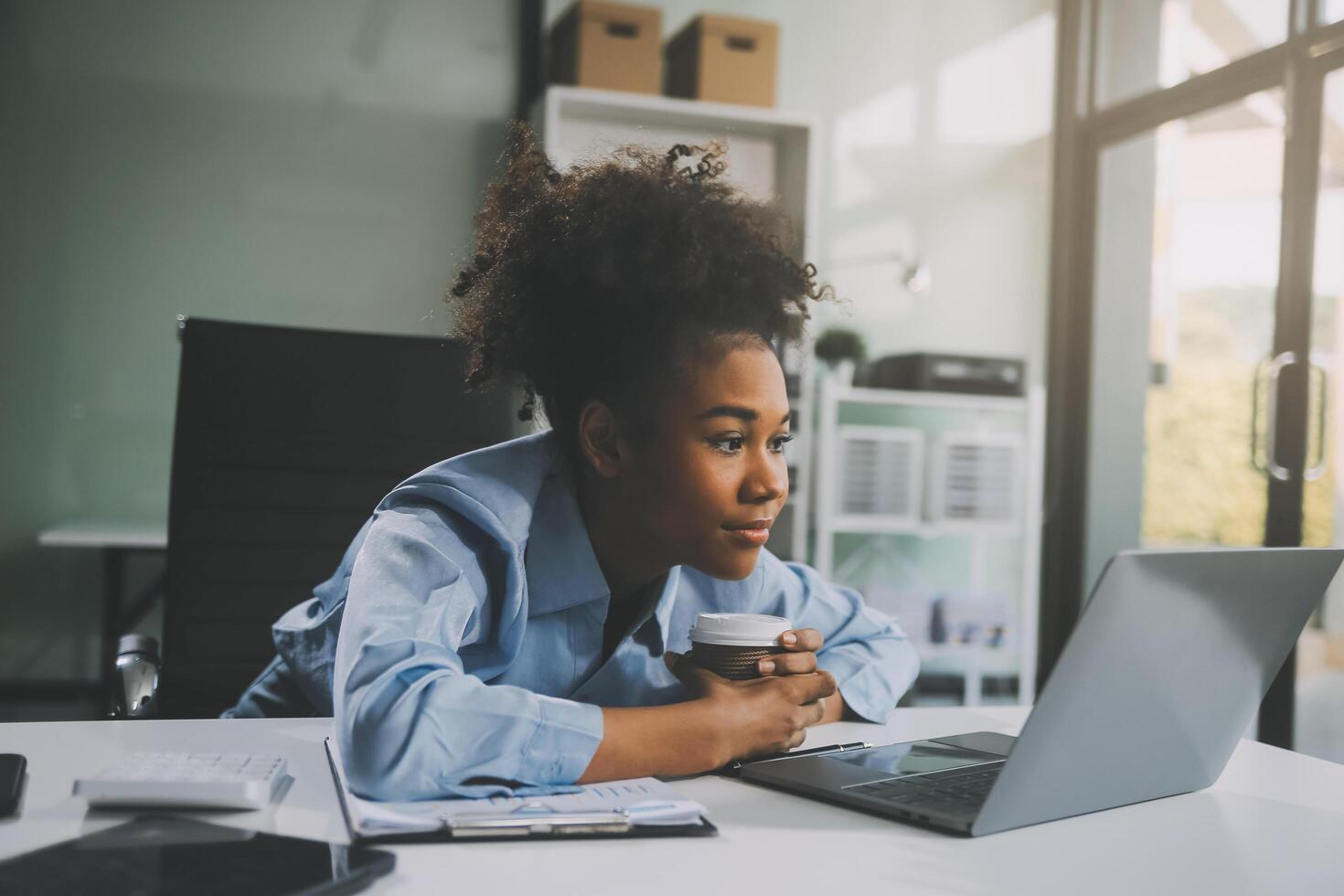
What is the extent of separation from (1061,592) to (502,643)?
3.48 meters

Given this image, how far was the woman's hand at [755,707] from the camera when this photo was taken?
909 millimetres

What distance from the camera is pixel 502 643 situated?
1.03 metres

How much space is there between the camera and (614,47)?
→ 3.29 meters

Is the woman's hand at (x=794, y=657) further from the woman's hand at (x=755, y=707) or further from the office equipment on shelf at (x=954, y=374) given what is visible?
the office equipment on shelf at (x=954, y=374)

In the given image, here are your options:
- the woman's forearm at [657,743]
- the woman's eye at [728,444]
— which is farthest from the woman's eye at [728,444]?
the woman's forearm at [657,743]

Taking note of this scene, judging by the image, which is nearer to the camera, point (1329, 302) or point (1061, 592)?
point (1329, 302)

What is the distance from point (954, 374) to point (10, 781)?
309 cm

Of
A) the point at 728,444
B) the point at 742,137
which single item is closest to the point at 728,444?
the point at 728,444

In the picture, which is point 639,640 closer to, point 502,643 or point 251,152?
point 502,643

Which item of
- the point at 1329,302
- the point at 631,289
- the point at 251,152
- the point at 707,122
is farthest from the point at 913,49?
the point at 631,289

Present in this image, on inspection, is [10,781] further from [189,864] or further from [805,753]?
[805,753]

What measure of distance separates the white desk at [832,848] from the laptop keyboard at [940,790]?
1.1 inches

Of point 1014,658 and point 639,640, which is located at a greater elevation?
point 639,640

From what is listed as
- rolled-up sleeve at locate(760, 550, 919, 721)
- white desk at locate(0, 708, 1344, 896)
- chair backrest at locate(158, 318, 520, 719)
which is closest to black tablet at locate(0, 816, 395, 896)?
white desk at locate(0, 708, 1344, 896)
